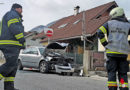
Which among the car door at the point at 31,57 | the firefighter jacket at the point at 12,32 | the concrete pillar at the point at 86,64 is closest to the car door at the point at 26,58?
the car door at the point at 31,57

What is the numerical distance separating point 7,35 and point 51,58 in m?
6.81

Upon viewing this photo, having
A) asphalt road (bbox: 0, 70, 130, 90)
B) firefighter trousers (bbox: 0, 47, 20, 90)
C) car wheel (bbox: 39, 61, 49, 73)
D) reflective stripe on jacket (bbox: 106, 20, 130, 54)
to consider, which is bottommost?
asphalt road (bbox: 0, 70, 130, 90)

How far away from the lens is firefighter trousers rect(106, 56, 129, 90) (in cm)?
410

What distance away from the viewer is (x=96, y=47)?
1880 centimetres

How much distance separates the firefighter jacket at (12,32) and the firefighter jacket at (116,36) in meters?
1.68

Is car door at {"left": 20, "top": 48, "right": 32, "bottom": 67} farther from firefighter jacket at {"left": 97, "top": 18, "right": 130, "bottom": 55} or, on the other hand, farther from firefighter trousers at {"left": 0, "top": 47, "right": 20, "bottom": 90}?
firefighter jacket at {"left": 97, "top": 18, "right": 130, "bottom": 55}

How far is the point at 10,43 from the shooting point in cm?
454

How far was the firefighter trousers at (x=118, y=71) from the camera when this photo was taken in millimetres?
4097

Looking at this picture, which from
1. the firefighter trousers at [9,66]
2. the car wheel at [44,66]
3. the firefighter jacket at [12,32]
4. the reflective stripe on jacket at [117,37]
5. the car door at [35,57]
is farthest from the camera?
the car door at [35,57]

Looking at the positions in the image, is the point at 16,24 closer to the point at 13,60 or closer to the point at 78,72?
the point at 13,60

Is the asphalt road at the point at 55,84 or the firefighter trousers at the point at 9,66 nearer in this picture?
the firefighter trousers at the point at 9,66

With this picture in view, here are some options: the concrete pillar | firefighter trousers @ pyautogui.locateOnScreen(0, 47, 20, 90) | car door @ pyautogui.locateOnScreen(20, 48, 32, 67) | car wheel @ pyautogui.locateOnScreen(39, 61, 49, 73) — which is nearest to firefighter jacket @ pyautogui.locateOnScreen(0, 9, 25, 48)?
firefighter trousers @ pyautogui.locateOnScreen(0, 47, 20, 90)

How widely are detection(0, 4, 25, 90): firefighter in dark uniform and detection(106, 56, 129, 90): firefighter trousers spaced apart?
6.28 feet

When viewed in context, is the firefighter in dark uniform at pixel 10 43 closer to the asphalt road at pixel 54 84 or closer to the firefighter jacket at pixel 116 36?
the asphalt road at pixel 54 84
